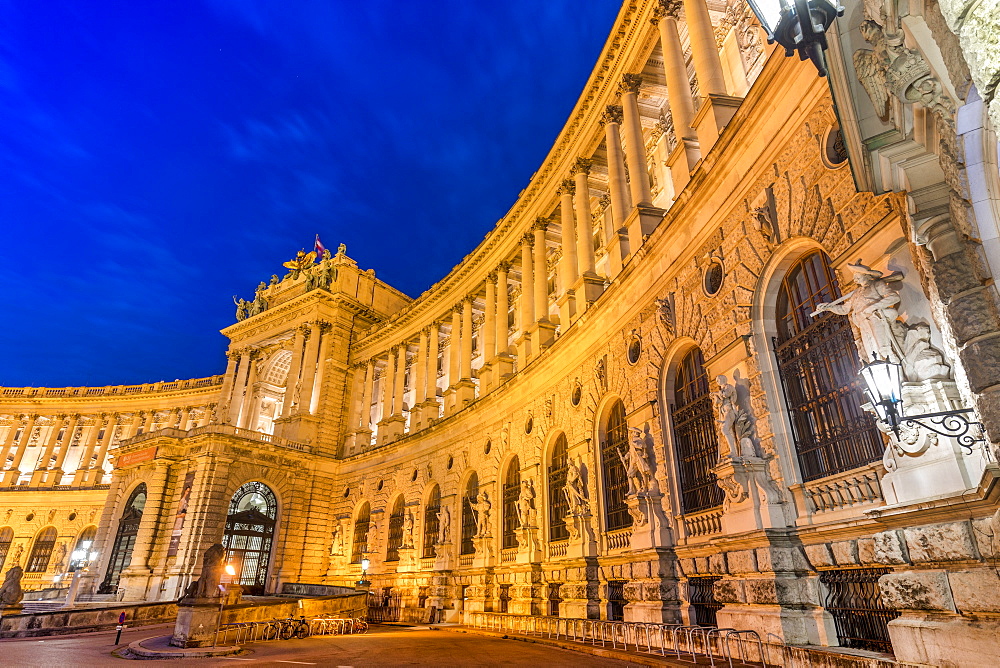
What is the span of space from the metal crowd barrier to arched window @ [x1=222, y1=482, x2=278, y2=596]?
2148 centimetres

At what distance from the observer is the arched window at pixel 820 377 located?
368 inches

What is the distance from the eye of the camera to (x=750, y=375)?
37.5ft

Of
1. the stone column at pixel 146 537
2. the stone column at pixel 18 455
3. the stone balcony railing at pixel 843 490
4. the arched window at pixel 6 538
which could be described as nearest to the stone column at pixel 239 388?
the stone column at pixel 146 537

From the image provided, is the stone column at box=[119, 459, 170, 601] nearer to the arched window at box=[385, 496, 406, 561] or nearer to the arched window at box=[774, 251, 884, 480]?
the arched window at box=[385, 496, 406, 561]

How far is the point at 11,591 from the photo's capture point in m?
22.5

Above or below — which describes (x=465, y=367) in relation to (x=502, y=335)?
below

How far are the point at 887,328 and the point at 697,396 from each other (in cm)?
649

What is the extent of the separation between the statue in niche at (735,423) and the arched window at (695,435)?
1425 mm

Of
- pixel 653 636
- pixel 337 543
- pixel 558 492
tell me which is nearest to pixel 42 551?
pixel 337 543

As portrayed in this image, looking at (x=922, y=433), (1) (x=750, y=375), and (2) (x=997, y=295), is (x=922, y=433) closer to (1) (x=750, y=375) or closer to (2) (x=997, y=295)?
(2) (x=997, y=295)

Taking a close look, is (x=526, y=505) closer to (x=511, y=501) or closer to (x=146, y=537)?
(x=511, y=501)

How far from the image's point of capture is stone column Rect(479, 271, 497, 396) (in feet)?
97.0

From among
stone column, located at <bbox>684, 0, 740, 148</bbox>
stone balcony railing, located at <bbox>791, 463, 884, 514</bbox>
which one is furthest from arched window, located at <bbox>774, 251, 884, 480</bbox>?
stone column, located at <bbox>684, 0, 740, 148</bbox>

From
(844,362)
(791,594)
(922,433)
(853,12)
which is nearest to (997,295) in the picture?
(922,433)
